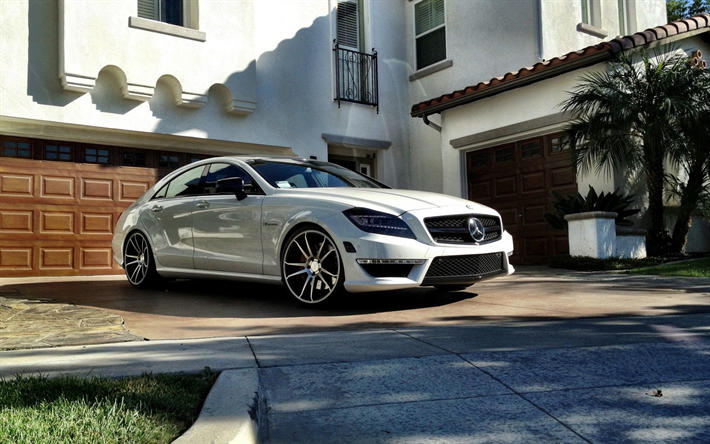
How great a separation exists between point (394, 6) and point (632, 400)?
48.7ft

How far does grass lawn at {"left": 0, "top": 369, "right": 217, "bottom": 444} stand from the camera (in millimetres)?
2654

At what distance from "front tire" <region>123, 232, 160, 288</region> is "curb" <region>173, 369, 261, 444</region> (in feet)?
17.0

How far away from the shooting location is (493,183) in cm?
1416

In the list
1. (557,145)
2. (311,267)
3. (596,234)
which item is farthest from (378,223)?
(557,145)

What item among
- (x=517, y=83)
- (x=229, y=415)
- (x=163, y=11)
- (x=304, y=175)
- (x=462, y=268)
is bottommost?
(x=229, y=415)

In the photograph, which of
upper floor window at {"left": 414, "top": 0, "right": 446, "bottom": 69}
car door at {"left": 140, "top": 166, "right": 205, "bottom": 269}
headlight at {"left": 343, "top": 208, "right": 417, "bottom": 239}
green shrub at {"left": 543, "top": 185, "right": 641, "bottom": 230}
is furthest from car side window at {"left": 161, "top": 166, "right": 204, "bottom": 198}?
upper floor window at {"left": 414, "top": 0, "right": 446, "bottom": 69}

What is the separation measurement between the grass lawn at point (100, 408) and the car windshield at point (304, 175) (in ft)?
12.5

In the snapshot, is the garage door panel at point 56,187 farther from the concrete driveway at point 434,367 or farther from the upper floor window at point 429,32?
the upper floor window at point 429,32

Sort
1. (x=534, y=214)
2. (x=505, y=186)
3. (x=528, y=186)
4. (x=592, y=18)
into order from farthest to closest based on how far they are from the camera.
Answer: (x=592, y=18) < (x=505, y=186) < (x=528, y=186) < (x=534, y=214)

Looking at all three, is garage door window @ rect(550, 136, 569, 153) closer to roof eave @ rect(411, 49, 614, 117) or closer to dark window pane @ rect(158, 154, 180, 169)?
roof eave @ rect(411, 49, 614, 117)

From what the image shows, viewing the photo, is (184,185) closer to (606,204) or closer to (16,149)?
(16,149)

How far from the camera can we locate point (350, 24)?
1600 cm

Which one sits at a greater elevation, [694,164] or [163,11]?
[163,11]

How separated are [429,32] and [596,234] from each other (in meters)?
7.81
